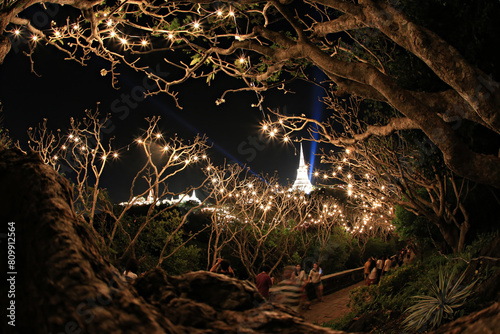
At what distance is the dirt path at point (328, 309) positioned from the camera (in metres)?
9.76

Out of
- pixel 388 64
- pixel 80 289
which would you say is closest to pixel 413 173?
pixel 388 64

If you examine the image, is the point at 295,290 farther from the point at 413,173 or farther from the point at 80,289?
the point at 80,289

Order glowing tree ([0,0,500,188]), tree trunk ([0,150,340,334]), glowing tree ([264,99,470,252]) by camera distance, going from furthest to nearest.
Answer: glowing tree ([264,99,470,252]), glowing tree ([0,0,500,188]), tree trunk ([0,150,340,334])

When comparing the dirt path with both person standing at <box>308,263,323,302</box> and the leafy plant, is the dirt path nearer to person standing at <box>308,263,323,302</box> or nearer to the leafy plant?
person standing at <box>308,263,323,302</box>

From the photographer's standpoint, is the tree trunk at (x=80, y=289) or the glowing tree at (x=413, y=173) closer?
the tree trunk at (x=80, y=289)

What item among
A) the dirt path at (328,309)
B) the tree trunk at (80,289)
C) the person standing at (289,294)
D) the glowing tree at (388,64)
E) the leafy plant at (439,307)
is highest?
the glowing tree at (388,64)

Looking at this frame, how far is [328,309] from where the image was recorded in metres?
11.0

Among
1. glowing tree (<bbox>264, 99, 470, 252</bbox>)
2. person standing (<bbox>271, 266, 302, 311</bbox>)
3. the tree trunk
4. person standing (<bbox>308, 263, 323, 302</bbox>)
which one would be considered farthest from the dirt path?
the tree trunk

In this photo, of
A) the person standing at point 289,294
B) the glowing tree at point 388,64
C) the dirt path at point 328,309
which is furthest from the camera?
the person standing at point 289,294

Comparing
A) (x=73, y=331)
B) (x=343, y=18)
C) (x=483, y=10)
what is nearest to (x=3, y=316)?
(x=73, y=331)

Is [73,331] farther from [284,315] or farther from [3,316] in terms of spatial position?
[284,315]

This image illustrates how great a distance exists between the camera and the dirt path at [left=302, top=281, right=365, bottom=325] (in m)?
9.76

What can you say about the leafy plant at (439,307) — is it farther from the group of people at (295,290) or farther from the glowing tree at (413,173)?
the group of people at (295,290)

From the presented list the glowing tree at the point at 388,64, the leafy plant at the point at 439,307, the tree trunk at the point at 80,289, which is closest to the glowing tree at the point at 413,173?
the glowing tree at the point at 388,64
